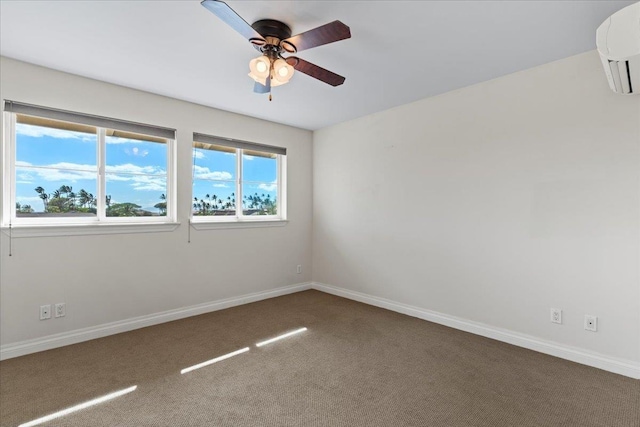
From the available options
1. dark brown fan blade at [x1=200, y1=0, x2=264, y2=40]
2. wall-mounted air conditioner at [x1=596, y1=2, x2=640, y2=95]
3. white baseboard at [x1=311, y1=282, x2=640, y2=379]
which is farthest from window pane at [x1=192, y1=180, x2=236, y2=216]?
wall-mounted air conditioner at [x1=596, y1=2, x2=640, y2=95]

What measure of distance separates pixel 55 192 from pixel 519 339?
4462 mm

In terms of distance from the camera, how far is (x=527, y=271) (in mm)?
2881

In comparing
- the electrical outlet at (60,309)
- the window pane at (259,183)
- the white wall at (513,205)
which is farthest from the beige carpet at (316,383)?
the window pane at (259,183)

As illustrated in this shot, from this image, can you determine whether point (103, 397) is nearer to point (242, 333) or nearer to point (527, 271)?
point (242, 333)

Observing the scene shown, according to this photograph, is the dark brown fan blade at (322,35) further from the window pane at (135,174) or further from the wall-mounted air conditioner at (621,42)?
the window pane at (135,174)

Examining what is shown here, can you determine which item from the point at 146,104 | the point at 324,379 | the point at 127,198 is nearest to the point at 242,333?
the point at 324,379

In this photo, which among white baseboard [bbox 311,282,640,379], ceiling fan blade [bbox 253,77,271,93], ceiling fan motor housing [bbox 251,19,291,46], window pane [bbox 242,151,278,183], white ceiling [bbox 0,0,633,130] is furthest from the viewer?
window pane [bbox 242,151,278,183]

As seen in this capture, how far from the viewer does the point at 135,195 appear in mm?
3439

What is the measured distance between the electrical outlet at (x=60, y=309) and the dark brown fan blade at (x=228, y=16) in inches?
112

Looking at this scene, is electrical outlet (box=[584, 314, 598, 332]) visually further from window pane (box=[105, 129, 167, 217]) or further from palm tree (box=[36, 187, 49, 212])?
palm tree (box=[36, 187, 49, 212])

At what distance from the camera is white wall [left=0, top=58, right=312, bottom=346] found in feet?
8.96

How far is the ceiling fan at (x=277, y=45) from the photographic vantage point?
1.85 m

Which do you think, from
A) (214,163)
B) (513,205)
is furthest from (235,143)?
(513,205)

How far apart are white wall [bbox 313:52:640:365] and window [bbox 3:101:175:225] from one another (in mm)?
2482
